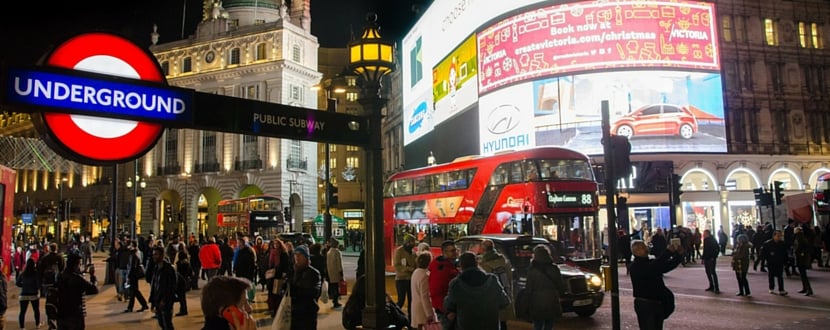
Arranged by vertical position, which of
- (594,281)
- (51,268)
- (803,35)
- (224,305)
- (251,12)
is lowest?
(594,281)

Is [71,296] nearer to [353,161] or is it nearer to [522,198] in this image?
[522,198]

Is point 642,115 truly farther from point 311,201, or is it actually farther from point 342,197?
point 342,197

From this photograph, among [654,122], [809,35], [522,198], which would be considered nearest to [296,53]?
[654,122]

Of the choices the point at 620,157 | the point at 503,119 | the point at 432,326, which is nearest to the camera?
the point at 432,326

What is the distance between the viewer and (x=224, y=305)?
3.76 m

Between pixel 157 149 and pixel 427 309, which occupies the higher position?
pixel 157 149

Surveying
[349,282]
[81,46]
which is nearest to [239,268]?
[349,282]

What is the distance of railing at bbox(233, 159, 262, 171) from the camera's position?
182ft

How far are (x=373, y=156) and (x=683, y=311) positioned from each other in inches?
346

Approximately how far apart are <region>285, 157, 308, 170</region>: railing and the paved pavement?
37.2 m

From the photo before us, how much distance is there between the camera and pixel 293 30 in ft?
189

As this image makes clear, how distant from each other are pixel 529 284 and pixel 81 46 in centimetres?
598

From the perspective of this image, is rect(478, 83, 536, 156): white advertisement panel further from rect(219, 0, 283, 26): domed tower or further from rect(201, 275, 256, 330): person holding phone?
rect(219, 0, 283, 26): domed tower

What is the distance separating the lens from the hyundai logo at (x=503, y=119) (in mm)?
35938
